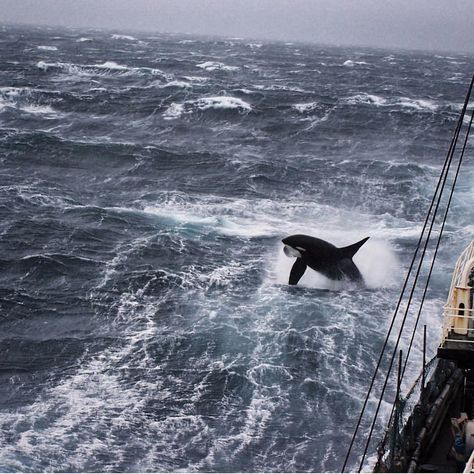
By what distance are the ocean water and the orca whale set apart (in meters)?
0.72

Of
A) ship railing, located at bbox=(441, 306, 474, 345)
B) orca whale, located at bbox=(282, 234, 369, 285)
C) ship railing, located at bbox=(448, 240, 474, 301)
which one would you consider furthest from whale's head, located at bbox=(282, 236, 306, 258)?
ship railing, located at bbox=(441, 306, 474, 345)

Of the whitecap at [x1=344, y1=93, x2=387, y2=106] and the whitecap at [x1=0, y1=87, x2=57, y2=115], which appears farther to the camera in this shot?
the whitecap at [x1=344, y1=93, x2=387, y2=106]

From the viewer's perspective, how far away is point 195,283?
3788cm

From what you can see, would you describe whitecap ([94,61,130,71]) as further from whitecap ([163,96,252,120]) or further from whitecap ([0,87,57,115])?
whitecap ([163,96,252,120])

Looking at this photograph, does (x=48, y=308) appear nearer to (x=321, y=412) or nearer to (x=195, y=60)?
(x=321, y=412)

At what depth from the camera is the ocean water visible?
83.3ft

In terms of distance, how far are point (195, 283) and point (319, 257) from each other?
613 centimetres

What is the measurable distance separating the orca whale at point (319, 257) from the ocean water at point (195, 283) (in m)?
0.72

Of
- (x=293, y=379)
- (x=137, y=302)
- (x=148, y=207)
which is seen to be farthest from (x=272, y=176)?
(x=293, y=379)

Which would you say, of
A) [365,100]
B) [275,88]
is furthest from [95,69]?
[365,100]

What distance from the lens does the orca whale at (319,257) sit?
37.2 metres

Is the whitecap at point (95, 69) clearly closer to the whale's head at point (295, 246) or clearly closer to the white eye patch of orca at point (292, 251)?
the white eye patch of orca at point (292, 251)

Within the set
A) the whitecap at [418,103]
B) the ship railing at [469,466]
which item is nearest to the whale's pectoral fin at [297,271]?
the ship railing at [469,466]

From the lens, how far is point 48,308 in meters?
34.8
